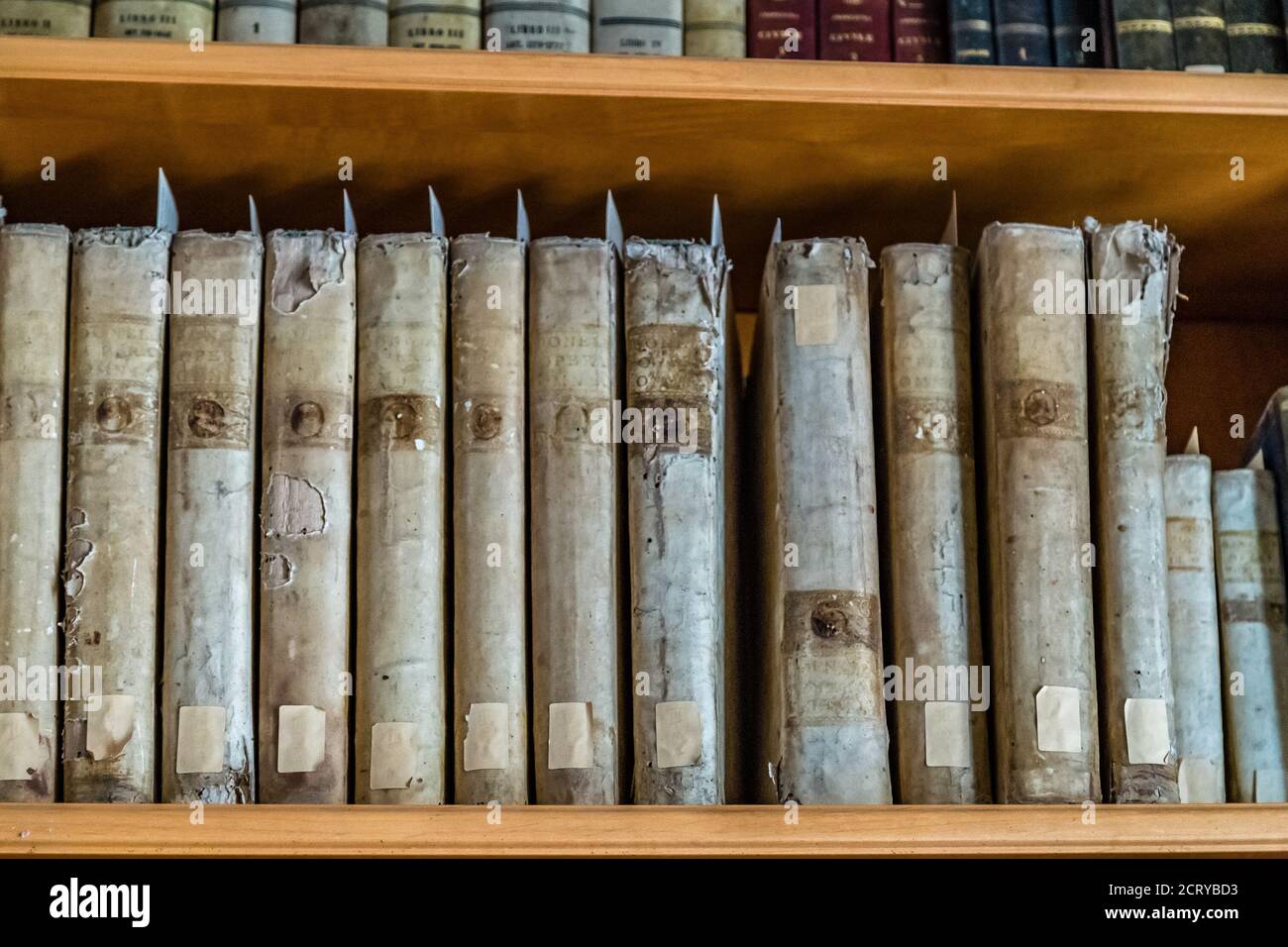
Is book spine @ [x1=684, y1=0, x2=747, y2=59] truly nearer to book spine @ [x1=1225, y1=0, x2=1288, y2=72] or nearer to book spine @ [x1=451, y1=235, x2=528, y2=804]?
book spine @ [x1=451, y1=235, x2=528, y2=804]

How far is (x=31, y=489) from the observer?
842 mm

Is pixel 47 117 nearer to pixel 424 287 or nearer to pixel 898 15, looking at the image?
pixel 424 287

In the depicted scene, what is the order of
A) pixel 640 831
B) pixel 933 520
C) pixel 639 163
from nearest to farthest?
1. pixel 640 831
2. pixel 933 520
3. pixel 639 163

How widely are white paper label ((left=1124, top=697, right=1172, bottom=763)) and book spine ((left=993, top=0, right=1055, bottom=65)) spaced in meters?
0.40

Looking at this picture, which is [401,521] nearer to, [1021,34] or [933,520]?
[933,520]

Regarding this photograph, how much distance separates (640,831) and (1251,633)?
1.33 ft

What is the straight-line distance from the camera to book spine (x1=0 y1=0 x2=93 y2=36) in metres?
0.91

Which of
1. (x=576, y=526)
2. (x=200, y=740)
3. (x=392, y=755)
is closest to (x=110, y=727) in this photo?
(x=200, y=740)

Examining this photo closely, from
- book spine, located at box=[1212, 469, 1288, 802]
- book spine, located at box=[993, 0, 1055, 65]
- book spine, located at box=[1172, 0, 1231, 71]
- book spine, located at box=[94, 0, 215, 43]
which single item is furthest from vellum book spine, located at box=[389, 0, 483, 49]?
book spine, located at box=[1212, 469, 1288, 802]

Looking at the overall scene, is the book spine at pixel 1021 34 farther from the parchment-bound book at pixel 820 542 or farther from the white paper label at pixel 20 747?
the white paper label at pixel 20 747

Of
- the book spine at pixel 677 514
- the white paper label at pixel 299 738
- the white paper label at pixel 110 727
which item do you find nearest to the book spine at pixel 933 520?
the book spine at pixel 677 514

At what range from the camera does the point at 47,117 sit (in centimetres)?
91
